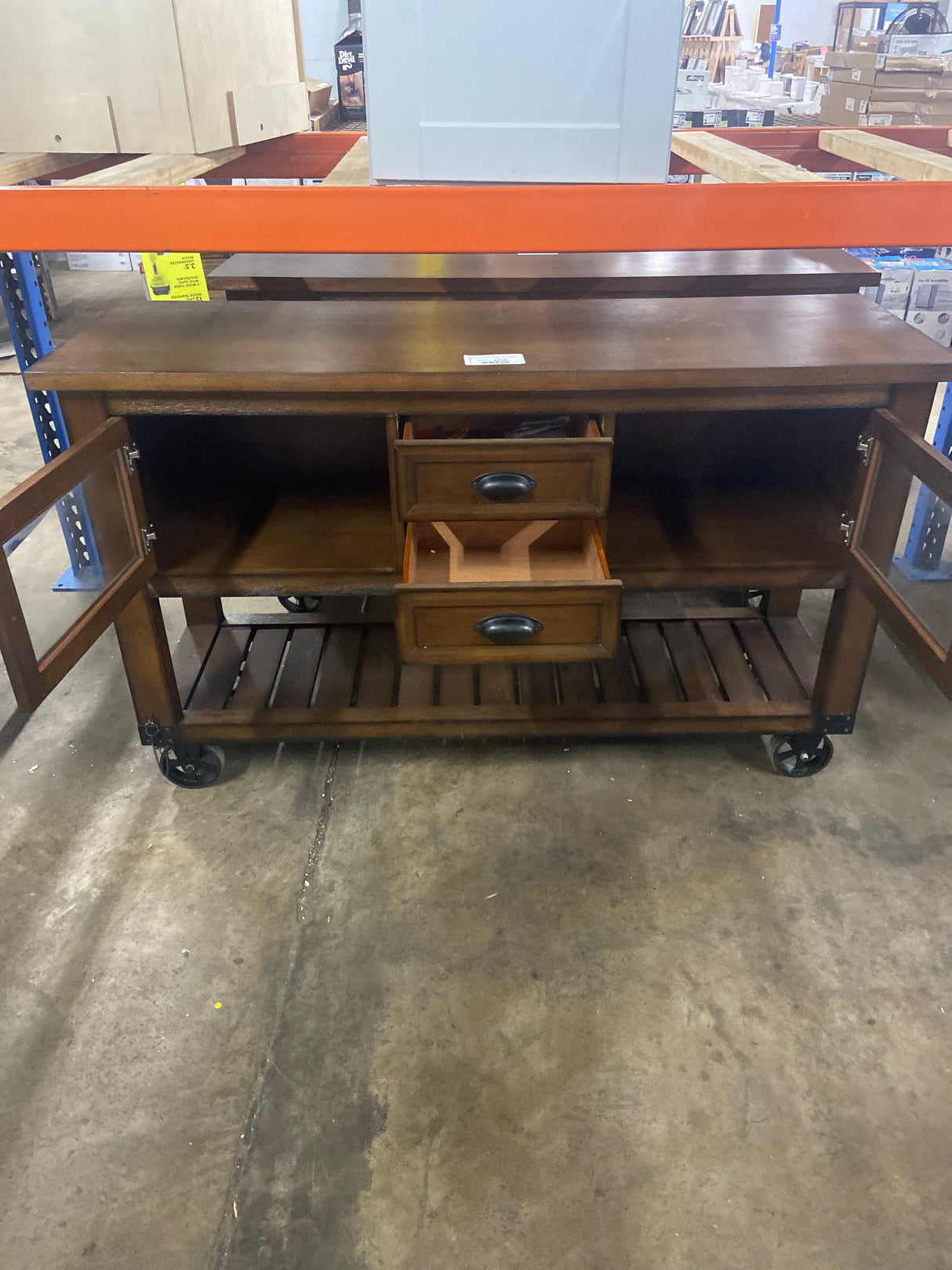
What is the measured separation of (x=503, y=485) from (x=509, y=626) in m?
0.25

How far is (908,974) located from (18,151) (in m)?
2.01

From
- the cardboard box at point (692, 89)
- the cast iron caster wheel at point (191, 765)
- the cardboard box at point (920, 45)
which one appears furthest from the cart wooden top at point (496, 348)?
the cardboard box at point (692, 89)

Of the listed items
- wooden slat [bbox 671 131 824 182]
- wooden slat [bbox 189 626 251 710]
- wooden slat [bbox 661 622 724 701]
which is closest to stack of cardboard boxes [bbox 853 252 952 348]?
wooden slat [bbox 661 622 724 701]

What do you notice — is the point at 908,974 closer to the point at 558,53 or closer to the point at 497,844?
the point at 497,844

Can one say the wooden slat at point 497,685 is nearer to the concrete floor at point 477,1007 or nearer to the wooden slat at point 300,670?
the concrete floor at point 477,1007

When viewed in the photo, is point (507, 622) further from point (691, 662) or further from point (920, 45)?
point (920, 45)

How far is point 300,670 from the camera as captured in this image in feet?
6.84

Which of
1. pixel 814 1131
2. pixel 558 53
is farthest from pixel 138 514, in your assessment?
pixel 814 1131

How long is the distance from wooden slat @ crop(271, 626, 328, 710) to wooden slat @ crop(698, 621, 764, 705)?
97 cm

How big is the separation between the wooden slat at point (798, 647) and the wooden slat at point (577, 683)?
0.48m

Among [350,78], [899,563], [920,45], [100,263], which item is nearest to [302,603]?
[899,563]

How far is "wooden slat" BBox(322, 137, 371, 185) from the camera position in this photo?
4.09 ft

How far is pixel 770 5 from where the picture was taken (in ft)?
24.4

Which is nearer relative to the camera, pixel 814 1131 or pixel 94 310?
pixel 814 1131
